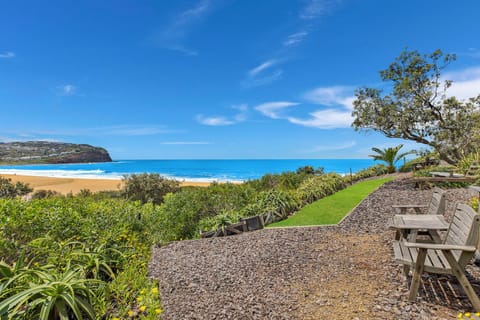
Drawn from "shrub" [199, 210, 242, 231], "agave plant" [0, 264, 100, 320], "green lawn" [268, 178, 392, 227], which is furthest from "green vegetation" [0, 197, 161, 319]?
"green lawn" [268, 178, 392, 227]

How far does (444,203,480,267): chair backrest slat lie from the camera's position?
270 cm

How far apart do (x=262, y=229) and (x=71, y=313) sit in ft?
15.7

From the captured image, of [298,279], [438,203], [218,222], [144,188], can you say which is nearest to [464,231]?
[438,203]

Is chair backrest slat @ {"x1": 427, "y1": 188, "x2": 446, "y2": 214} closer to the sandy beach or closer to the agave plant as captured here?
the agave plant

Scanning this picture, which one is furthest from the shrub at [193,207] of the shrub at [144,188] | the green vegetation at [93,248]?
the shrub at [144,188]

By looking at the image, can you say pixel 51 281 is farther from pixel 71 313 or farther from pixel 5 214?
pixel 5 214

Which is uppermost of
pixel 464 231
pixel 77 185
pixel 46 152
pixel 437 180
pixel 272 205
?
pixel 46 152

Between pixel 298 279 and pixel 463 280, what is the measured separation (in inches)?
74.6

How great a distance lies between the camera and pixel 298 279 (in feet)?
12.2

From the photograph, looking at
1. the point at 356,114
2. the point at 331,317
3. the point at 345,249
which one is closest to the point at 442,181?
the point at 356,114

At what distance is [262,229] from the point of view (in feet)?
22.2

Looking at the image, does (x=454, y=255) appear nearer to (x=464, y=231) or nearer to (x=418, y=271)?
(x=464, y=231)

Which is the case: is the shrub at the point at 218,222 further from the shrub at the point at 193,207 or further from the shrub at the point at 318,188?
the shrub at the point at 318,188

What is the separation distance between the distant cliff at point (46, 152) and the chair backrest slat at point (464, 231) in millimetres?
117539
